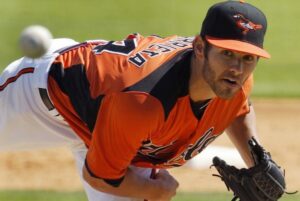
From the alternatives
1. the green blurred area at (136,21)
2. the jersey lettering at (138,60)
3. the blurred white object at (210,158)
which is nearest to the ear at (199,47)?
the jersey lettering at (138,60)

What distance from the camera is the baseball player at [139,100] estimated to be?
4.36 meters

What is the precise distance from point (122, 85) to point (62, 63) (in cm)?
83

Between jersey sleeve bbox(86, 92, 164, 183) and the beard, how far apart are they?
0.98 feet

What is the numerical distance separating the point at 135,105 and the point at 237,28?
0.66 meters

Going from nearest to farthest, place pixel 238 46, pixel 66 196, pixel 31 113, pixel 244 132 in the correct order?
1. pixel 238 46
2. pixel 244 132
3. pixel 31 113
4. pixel 66 196

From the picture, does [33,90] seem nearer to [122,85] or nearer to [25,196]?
[122,85]

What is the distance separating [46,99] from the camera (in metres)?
5.21

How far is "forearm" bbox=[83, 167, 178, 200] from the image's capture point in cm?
462

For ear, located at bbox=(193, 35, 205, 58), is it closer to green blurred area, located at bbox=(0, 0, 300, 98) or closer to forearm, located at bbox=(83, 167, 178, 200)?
forearm, located at bbox=(83, 167, 178, 200)

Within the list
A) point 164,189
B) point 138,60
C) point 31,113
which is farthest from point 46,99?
point 164,189

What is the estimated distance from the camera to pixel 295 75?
1090 cm

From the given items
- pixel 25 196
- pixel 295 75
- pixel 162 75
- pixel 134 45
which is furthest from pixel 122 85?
pixel 295 75

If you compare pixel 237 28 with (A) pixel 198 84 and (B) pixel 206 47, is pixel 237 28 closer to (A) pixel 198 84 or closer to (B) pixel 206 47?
(B) pixel 206 47

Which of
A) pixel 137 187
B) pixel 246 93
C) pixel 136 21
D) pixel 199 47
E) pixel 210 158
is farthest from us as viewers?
pixel 136 21
